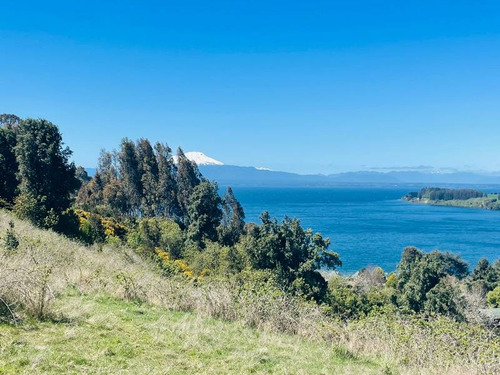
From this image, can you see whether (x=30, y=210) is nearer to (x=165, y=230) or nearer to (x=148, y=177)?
(x=165, y=230)

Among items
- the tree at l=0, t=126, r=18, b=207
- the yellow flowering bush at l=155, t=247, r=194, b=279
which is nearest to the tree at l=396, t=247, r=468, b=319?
the yellow flowering bush at l=155, t=247, r=194, b=279

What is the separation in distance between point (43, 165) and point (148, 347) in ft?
62.7

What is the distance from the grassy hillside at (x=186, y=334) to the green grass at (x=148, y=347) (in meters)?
0.02

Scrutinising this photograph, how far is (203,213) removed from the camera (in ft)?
113

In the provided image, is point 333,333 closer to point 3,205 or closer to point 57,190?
point 57,190

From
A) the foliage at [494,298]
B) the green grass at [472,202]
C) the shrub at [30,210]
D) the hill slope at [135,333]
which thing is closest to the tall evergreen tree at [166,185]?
the shrub at [30,210]

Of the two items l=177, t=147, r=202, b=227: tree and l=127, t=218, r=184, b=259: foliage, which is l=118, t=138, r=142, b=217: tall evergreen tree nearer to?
l=177, t=147, r=202, b=227: tree

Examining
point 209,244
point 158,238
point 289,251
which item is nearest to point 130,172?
point 158,238

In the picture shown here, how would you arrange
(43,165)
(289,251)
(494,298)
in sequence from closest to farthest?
(43,165) < (289,251) < (494,298)

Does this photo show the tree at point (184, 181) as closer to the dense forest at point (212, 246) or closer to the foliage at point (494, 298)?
the dense forest at point (212, 246)

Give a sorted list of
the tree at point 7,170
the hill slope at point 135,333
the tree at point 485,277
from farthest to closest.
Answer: the tree at point 485,277 → the tree at point 7,170 → the hill slope at point 135,333

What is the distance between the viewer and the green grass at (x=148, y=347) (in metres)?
4.57

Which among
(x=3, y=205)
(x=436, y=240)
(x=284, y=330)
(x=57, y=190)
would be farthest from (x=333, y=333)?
(x=436, y=240)

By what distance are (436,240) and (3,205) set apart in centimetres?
7706
